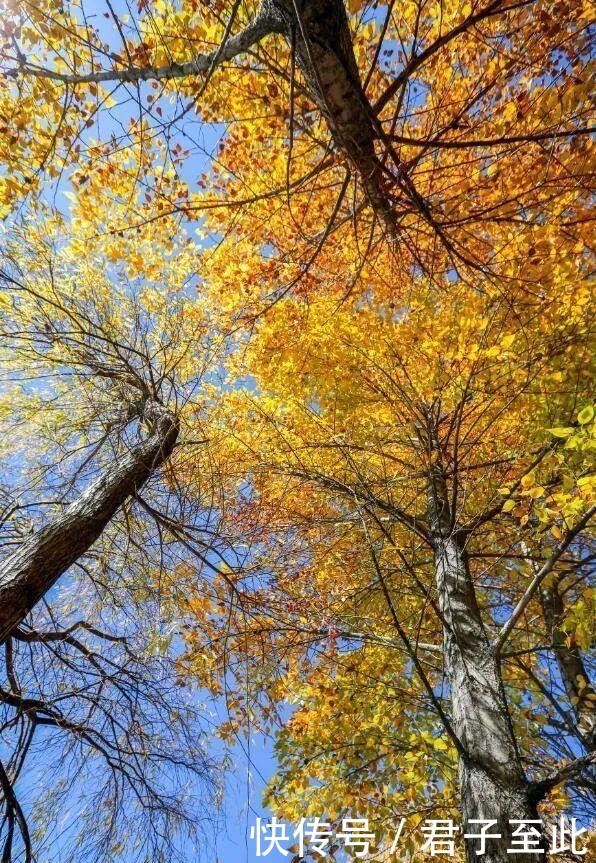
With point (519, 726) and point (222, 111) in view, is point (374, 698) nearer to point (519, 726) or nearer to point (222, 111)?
point (519, 726)

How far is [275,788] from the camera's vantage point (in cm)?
404

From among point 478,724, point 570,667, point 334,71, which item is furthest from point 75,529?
point 570,667

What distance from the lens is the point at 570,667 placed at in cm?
470

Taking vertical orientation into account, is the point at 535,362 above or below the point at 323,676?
above

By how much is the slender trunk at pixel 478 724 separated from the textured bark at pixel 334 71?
7.55 ft

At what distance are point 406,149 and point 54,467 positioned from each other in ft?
15.4

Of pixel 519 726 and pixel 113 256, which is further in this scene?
pixel 113 256

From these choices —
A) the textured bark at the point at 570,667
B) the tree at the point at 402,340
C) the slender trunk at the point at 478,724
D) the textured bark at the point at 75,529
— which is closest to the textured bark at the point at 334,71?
the tree at the point at 402,340

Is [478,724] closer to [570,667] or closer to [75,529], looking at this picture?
[75,529]

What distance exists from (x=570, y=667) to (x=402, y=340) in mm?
3883

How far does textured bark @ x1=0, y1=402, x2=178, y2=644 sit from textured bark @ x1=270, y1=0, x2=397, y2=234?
207cm

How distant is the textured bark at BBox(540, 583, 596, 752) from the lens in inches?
164

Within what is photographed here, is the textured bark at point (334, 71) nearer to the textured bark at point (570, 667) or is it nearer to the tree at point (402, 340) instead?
the tree at point (402, 340)

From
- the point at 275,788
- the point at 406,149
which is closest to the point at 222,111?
the point at 406,149
